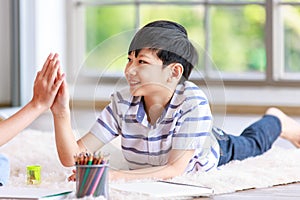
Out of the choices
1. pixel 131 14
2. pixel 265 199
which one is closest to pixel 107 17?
pixel 131 14

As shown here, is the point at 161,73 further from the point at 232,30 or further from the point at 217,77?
the point at 232,30

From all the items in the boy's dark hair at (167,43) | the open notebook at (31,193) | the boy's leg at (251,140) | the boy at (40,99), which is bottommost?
the open notebook at (31,193)

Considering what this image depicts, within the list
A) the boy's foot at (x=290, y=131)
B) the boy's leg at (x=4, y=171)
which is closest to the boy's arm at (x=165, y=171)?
the boy's leg at (x=4, y=171)

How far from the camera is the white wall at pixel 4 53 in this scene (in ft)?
14.1

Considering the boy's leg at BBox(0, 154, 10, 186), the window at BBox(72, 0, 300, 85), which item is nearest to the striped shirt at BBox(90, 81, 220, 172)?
A: the boy's leg at BBox(0, 154, 10, 186)

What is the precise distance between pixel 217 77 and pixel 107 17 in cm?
213

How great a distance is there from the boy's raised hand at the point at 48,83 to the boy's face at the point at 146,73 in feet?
0.62

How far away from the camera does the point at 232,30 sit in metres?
4.29

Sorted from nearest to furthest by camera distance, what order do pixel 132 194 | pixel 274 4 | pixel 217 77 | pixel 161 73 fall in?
pixel 132 194
pixel 161 73
pixel 217 77
pixel 274 4

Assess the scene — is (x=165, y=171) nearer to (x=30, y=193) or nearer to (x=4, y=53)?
(x=30, y=193)

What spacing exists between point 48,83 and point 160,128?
1.10ft

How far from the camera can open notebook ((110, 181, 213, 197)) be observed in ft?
6.64

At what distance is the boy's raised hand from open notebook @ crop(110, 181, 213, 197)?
0.96ft

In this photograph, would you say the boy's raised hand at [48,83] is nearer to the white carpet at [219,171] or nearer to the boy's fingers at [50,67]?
the boy's fingers at [50,67]
